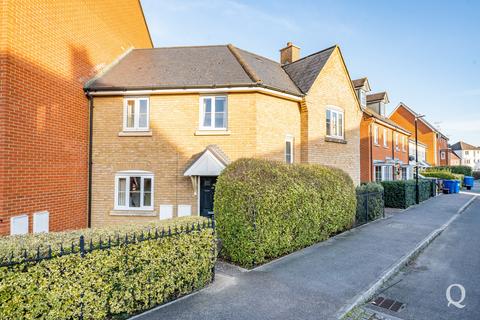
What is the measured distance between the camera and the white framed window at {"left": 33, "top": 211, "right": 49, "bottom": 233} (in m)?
8.42

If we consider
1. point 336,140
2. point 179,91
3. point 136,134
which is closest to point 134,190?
point 136,134

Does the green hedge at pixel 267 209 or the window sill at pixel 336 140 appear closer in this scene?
the green hedge at pixel 267 209

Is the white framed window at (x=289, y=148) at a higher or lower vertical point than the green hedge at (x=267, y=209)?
higher

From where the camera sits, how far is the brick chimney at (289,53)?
17281 mm

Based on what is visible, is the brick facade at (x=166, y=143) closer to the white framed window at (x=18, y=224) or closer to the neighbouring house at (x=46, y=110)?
the neighbouring house at (x=46, y=110)

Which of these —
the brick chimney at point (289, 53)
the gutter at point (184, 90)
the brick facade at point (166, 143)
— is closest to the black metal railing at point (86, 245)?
the brick facade at point (166, 143)

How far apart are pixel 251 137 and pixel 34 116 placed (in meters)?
7.47

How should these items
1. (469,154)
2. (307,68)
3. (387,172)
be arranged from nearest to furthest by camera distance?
(307,68) < (387,172) < (469,154)

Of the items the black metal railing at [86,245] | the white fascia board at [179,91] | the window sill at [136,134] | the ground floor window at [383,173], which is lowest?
the black metal railing at [86,245]

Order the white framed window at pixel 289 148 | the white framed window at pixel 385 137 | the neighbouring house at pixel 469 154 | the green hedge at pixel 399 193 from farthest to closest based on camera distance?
the neighbouring house at pixel 469 154, the white framed window at pixel 385 137, the green hedge at pixel 399 193, the white framed window at pixel 289 148

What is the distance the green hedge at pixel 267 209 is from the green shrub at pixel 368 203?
3771 millimetres

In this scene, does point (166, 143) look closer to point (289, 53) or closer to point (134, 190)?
point (134, 190)

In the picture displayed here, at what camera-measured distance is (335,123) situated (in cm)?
1459

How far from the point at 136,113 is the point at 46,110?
3.20 m
